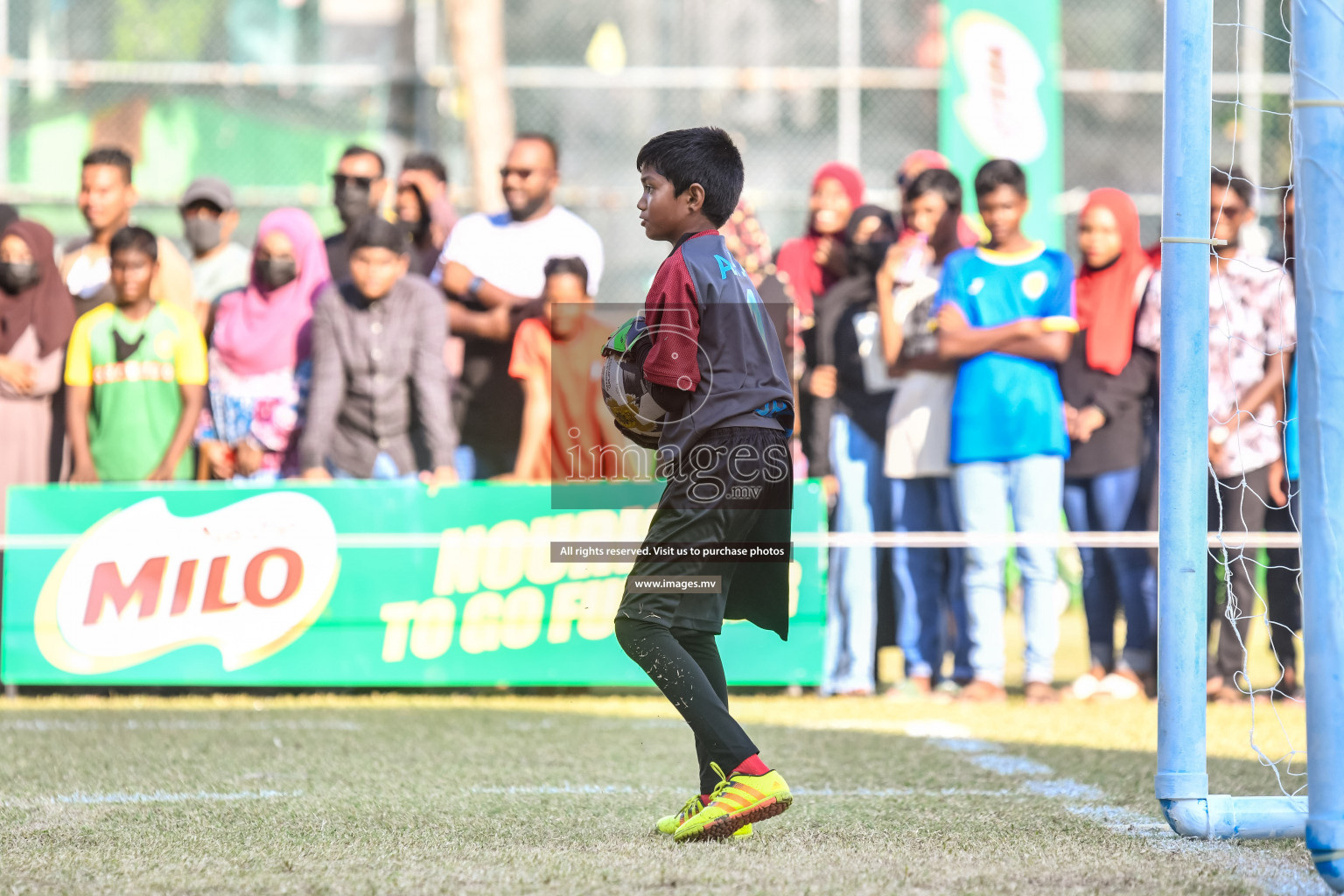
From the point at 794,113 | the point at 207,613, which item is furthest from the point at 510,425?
the point at 794,113

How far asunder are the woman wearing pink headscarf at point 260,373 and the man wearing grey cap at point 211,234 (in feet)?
2.00

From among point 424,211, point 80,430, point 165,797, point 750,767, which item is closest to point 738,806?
point 750,767

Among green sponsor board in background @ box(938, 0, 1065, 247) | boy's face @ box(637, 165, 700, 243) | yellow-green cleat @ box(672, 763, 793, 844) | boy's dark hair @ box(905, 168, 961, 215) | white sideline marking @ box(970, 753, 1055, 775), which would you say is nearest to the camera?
yellow-green cleat @ box(672, 763, 793, 844)

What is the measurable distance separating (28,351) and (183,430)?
854mm

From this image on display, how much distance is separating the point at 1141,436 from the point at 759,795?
4.19 metres

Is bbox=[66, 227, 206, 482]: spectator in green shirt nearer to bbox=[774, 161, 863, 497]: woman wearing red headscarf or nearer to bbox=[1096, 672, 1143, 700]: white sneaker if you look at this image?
bbox=[774, 161, 863, 497]: woman wearing red headscarf

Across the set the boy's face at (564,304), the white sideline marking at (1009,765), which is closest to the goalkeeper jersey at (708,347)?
the white sideline marking at (1009,765)

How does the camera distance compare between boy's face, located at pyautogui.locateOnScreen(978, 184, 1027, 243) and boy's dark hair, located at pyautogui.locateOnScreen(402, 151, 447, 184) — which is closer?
boy's face, located at pyautogui.locateOnScreen(978, 184, 1027, 243)

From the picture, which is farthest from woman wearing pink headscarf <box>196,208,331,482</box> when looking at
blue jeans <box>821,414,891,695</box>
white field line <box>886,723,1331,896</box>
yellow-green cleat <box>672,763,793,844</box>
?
yellow-green cleat <box>672,763,793,844</box>

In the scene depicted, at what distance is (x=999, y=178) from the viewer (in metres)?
7.32

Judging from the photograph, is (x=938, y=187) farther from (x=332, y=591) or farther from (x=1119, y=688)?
(x=332, y=591)

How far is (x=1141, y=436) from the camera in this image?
24.7ft

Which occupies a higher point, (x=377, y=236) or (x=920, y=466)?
(x=377, y=236)

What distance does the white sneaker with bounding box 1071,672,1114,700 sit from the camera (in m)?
7.34
